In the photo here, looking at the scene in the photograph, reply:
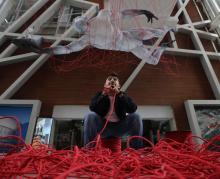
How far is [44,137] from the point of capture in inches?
89.6

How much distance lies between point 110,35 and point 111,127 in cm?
112

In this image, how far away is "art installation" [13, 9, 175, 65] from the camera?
2.21 meters

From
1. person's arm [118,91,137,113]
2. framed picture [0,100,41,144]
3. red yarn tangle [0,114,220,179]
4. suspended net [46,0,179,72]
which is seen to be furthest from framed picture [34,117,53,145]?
red yarn tangle [0,114,220,179]

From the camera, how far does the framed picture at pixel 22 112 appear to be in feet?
7.46

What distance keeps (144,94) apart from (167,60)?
0.58 m

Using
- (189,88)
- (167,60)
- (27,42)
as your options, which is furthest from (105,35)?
(189,88)

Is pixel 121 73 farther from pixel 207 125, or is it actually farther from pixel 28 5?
pixel 28 5

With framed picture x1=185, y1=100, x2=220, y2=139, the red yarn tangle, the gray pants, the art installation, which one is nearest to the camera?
the red yarn tangle

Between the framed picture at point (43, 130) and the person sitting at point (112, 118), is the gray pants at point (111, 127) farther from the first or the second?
the framed picture at point (43, 130)

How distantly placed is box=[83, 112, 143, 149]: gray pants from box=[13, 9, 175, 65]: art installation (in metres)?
1.08

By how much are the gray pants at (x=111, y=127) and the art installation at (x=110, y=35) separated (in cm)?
108

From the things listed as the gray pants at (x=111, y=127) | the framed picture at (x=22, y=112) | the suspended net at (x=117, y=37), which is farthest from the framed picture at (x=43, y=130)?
the gray pants at (x=111, y=127)

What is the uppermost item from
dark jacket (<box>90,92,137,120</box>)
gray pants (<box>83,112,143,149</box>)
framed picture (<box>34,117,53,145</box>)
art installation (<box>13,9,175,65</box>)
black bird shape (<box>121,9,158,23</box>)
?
black bird shape (<box>121,9,158,23</box>)

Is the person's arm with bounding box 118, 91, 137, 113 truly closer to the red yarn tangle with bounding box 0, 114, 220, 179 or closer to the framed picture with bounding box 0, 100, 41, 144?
the red yarn tangle with bounding box 0, 114, 220, 179
